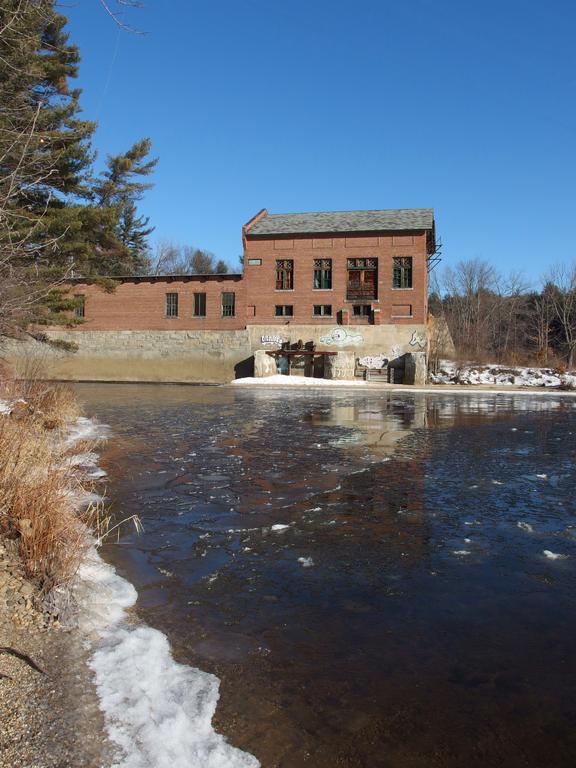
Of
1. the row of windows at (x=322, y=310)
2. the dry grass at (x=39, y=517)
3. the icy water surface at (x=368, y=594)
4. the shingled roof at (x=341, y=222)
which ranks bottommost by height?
the icy water surface at (x=368, y=594)

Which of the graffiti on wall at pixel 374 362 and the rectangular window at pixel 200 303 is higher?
the rectangular window at pixel 200 303

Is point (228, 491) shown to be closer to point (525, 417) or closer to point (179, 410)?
point (179, 410)

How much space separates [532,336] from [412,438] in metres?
46.4

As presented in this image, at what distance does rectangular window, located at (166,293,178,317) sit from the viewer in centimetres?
3919

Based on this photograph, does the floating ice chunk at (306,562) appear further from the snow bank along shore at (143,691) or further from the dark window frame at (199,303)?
the dark window frame at (199,303)

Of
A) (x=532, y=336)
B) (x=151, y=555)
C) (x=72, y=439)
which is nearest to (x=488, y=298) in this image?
(x=532, y=336)

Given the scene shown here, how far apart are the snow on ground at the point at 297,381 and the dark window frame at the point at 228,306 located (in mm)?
5088

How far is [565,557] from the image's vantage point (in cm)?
536

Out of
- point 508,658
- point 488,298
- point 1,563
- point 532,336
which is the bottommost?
point 508,658

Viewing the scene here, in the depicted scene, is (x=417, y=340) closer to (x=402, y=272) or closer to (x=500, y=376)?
(x=402, y=272)

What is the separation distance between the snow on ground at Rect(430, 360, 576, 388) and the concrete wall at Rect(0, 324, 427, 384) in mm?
3111

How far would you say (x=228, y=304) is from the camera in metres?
38.3

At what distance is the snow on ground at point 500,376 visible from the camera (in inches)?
1340

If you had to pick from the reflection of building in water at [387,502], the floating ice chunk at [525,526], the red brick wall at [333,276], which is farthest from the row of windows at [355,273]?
the floating ice chunk at [525,526]
